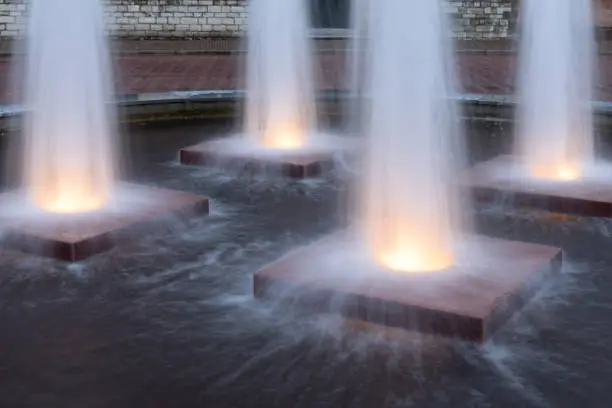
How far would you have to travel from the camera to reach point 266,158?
6.05 m

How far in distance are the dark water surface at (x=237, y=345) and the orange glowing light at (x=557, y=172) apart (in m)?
1.13

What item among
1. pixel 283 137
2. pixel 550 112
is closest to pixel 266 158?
pixel 283 137

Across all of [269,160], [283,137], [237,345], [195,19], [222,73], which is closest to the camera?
[237,345]

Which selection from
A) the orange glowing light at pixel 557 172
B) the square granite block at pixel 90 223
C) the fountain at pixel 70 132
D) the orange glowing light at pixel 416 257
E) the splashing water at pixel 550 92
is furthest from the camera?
the splashing water at pixel 550 92

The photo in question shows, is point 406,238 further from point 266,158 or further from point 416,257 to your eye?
point 266,158

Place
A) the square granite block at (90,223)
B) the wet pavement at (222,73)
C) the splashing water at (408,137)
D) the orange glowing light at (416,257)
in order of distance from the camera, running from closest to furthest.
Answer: the splashing water at (408,137)
the orange glowing light at (416,257)
the square granite block at (90,223)
the wet pavement at (222,73)

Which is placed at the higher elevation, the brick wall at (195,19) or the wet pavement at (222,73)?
the brick wall at (195,19)

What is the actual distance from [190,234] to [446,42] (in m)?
1.57

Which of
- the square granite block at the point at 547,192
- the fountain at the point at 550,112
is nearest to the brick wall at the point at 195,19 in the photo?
the fountain at the point at 550,112

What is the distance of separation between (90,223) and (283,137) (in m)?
2.61

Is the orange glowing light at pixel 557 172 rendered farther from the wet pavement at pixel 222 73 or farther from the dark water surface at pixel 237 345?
the wet pavement at pixel 222 73

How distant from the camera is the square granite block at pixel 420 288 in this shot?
3193 mm

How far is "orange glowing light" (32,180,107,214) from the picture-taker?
4.74m

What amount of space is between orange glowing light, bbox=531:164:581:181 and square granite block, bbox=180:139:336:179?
135 cm
